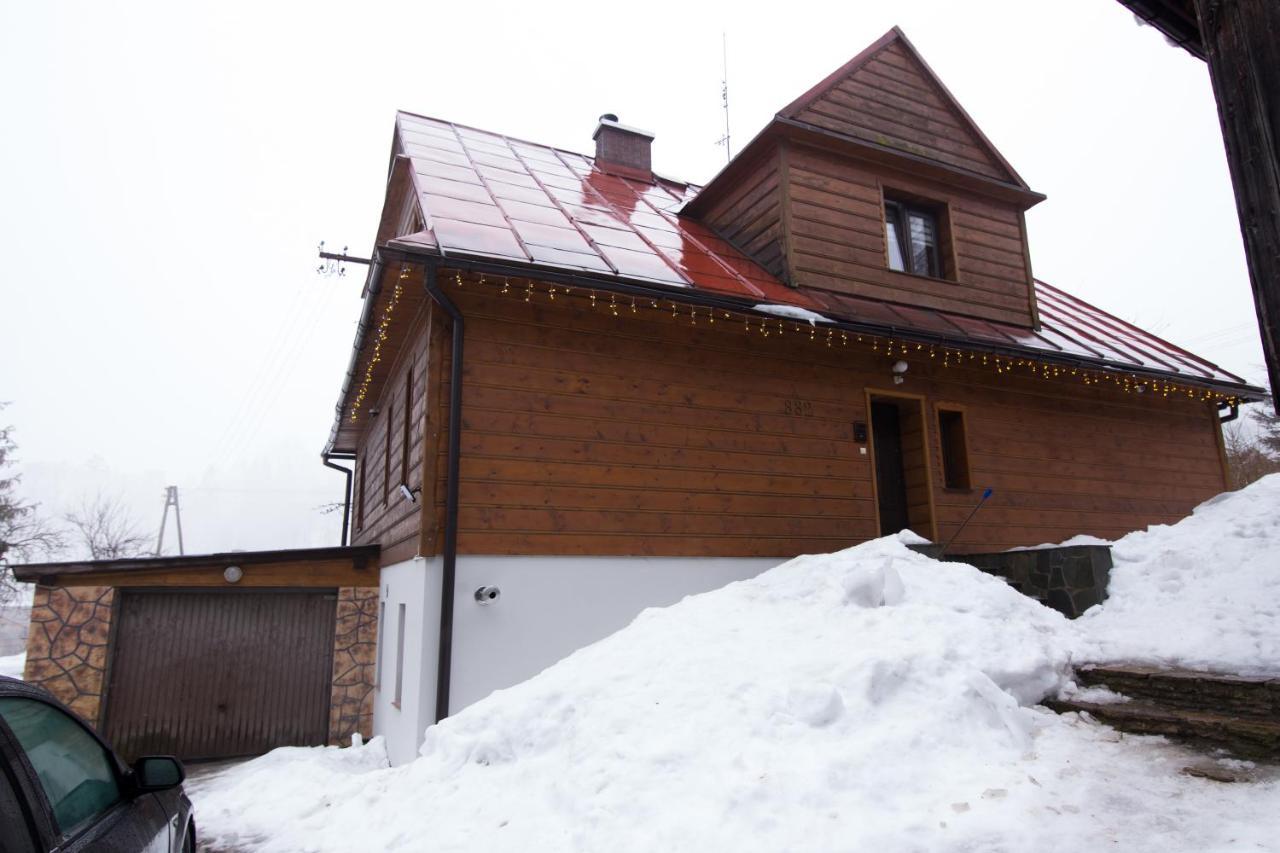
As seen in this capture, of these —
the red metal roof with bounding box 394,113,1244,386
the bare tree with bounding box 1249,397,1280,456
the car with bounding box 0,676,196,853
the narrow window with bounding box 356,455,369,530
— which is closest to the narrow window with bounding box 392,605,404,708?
the red metal roof with bounding box 394,113,1244,386

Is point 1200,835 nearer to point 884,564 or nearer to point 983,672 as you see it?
point 983,672

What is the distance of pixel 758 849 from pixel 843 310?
6.57 m

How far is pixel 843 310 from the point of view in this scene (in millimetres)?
8758

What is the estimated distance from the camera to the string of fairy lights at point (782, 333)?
7.37m

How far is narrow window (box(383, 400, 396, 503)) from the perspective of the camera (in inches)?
393

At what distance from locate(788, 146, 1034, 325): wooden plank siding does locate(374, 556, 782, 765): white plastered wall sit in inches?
158

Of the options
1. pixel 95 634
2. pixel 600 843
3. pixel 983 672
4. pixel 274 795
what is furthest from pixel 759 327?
pixel 95 634

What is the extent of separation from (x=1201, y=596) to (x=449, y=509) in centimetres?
579

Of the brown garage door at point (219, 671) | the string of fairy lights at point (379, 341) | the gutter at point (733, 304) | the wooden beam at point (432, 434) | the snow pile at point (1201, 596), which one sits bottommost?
the brown garage door at point (219, 671)

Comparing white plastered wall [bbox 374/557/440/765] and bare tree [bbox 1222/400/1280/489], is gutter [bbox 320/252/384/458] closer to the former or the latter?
white plastered wall [bbox 374/557/440/765]

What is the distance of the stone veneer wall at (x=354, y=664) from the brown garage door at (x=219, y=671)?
0.15m

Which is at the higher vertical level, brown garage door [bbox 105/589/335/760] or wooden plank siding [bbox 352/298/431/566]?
wooden plank siding [bbox 352/298/431/566]

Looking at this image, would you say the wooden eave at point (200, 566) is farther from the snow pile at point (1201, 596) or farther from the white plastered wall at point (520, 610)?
the snow pile at point (1201, 596)

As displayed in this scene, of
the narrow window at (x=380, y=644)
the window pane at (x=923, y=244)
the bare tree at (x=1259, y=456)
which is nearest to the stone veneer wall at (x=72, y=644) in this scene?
the narrow window at (x=380, y=644)
